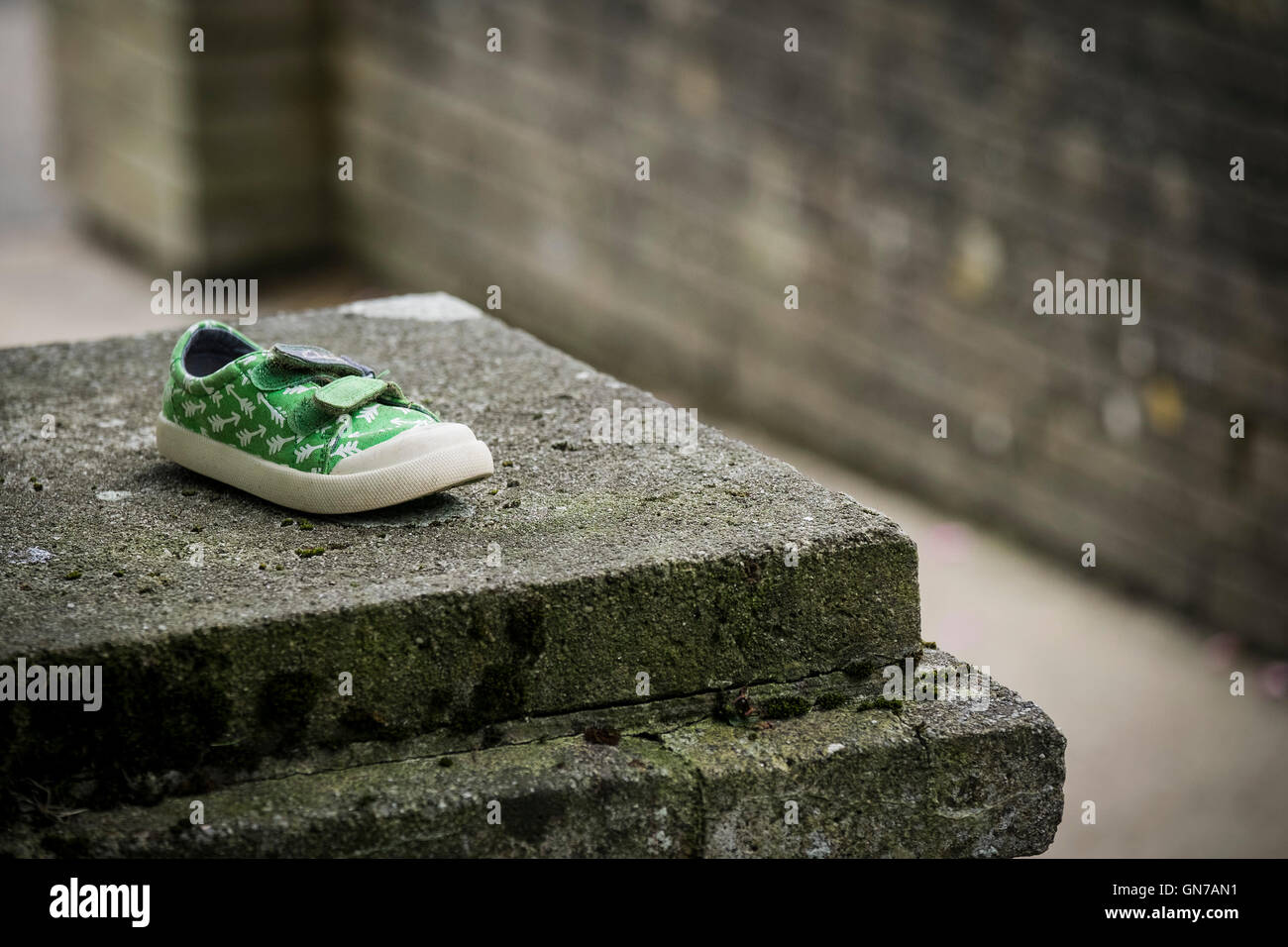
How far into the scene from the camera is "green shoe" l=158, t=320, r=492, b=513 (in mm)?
2102

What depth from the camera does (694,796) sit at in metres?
2.00

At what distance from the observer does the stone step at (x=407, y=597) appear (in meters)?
1.85

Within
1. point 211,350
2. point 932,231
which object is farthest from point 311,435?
point 932,231

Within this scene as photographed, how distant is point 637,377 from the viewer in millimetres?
6430

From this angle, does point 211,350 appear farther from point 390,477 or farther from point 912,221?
point 912,221

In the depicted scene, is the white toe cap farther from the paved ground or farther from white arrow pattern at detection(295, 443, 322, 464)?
the paved ground

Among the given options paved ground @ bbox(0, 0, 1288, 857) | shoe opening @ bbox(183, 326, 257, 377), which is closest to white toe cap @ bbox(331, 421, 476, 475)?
shoe opening @ bbox(183, 326, 257, 377)

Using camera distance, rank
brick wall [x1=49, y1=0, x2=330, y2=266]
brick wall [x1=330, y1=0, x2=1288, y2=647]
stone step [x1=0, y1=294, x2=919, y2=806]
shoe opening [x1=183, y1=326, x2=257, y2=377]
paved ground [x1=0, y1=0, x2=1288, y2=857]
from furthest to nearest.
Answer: brick wall [x1=49, y1=0, x2=330, y2=266] → brick wall [x1=330, y1=0, x2=1288, y2=647] → paved ground [x1=0, y1=0, x2=1288, y2=857] → shoe opening [x1=183, y1=326, x2=257, y2=377] → stone step [x1=0, y1=294, x2=919, y2=806]

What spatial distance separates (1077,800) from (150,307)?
16.2 ft

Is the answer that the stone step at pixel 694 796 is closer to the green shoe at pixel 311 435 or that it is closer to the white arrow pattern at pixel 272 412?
the green shoe at pixel 311 435

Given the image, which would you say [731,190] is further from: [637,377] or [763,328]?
[637,377]

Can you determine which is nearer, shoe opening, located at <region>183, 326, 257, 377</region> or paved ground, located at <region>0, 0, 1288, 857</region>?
shoe opening, located at <region>183, 326, 257, 377</region>

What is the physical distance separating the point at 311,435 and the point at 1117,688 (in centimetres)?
295

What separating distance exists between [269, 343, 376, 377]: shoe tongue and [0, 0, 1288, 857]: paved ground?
2186mm
